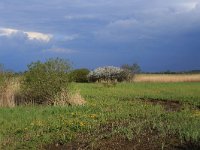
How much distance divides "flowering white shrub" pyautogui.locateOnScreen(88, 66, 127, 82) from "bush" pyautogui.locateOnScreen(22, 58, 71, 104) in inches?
1113

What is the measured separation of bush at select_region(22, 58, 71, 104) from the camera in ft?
77.8

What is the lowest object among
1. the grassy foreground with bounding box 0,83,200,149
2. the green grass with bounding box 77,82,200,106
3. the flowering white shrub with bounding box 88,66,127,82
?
the grassy foreground with bounding box 0,83,200,149

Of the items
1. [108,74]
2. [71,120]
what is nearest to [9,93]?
[71,120]

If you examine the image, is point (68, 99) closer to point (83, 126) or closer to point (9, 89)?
point (9, 89)

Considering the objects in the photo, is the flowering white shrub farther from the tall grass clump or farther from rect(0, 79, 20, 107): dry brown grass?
rect(0, 79, 20, 107): dry brown grass

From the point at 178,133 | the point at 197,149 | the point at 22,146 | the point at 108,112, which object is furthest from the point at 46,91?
the point at 197,149

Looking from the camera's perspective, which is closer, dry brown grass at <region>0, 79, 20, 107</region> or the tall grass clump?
dry brown grass at <region>0, 79, 20, 107</region>

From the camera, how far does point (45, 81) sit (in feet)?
78.6

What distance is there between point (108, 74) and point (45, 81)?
29.6 metres

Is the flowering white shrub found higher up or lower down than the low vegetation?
higher up

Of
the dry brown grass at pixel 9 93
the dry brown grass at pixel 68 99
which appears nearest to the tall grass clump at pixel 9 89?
the dry brown grass at pixel 9 93

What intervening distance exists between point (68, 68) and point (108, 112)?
23.0 ft

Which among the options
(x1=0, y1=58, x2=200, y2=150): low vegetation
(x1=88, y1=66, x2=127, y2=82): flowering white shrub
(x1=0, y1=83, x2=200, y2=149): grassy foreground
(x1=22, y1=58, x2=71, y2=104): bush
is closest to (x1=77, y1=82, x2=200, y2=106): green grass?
(x1=0, y1=58, x2=200, y2=150): low vegetation

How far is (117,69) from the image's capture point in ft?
177
